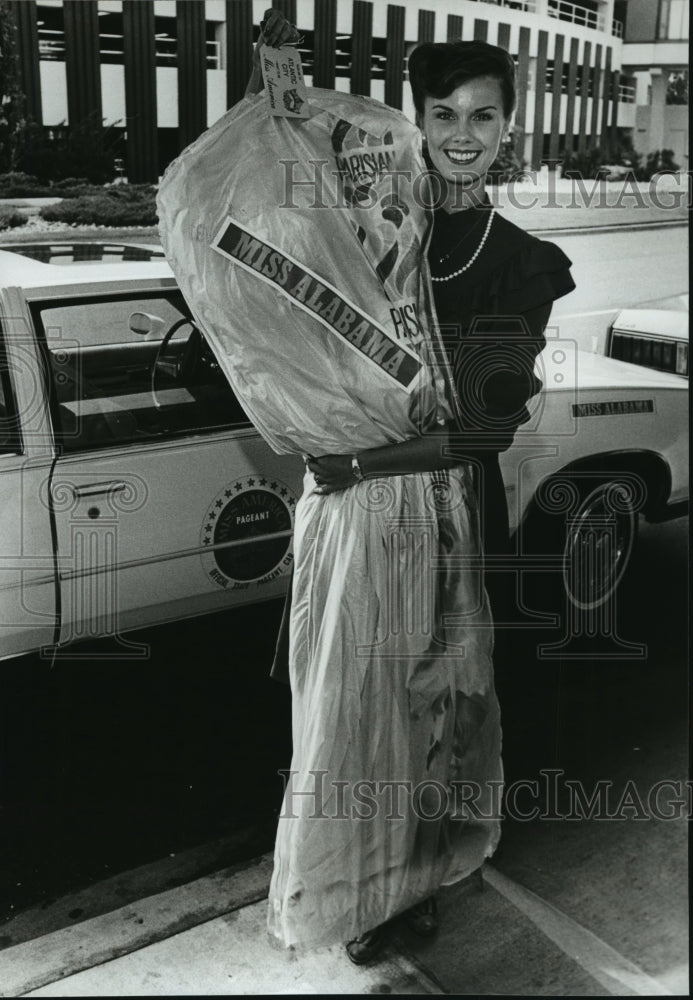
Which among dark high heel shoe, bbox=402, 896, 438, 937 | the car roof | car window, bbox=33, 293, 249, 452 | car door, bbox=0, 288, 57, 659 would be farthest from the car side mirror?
dark high heel shoe, bbox=402, 896, 438, 937

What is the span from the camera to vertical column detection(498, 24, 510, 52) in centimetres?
301

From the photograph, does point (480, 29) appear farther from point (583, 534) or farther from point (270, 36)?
point (583, 534)

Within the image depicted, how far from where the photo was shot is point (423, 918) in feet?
8.70

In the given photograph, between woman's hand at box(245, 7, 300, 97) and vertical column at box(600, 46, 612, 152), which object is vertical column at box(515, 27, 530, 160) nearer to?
vertical column at box(600, 46, 612, 152)

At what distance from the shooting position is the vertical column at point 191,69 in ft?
10.1

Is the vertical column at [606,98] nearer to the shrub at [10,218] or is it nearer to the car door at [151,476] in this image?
the car door at [151,476]

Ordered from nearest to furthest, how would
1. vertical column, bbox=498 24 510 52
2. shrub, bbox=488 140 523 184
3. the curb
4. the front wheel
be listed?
the curb, vertical column, bbox=498 24 510 52, shrub, bbox=488 140 523 184, the front wheel

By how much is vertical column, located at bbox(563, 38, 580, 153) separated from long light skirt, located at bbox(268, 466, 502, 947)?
1130 mm

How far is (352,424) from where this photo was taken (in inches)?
96.3

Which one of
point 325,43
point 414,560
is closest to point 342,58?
point 325,43

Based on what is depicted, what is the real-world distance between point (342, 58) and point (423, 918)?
228 centimetres

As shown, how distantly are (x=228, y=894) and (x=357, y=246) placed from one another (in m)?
1.65

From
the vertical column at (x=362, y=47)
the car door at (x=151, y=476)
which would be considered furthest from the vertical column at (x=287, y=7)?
the car door at (x=151, y=476)

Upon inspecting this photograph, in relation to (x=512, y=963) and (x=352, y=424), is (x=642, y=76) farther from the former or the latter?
(x=512, y=963)
